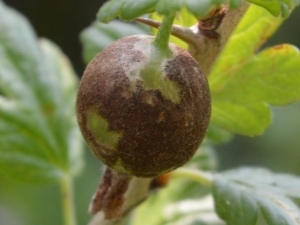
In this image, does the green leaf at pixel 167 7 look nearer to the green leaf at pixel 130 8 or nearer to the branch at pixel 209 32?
the green leaf at pixel 130 8

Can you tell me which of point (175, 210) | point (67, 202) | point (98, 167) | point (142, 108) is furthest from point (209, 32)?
point (98, 167)

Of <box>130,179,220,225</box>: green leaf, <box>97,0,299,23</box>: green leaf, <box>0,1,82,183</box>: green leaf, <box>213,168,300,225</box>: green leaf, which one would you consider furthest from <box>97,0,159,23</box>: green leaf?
<box>130,179,220,225</box>: green leaf

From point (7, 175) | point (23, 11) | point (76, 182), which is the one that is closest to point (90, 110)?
point (7, 175)

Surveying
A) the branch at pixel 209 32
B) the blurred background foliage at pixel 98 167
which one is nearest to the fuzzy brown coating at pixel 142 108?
the branch at pixel 209 32

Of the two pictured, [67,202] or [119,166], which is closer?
[119,166]

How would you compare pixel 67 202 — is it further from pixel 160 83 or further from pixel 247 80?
pixel 160 83

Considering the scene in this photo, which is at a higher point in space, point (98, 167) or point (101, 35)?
point (101, 35)
